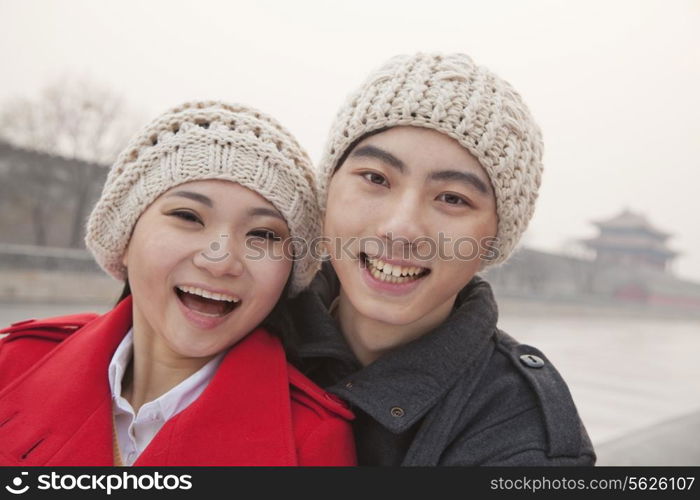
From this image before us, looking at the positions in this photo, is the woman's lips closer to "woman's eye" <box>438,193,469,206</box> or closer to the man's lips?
the man's lips

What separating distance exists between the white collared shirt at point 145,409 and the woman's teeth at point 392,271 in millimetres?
565

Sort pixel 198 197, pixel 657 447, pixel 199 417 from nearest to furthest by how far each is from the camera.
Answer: pixel 199 417, pixel 198 197, pixel 657 447

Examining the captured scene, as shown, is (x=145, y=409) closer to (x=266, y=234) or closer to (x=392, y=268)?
(x=266, y=234)

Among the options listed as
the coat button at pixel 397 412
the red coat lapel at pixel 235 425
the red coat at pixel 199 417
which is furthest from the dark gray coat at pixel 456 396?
the red coat lapel at pixel 235 425

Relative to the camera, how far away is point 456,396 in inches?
67.6

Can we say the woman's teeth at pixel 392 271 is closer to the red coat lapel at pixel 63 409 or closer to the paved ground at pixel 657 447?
the red coat lapel at pixel 63 409

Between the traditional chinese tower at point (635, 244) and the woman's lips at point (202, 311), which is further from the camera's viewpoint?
the traditional chinese tower at point (635, 244)

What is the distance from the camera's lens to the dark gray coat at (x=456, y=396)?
161cm

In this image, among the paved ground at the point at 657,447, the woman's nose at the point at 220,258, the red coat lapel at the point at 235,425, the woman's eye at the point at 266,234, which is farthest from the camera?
the paved ground at the point at 657,447

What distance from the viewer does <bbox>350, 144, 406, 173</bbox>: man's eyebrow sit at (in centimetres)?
171

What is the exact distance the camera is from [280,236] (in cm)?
180

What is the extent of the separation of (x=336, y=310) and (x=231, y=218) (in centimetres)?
67

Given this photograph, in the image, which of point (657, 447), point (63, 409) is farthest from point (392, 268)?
point (657, 447)

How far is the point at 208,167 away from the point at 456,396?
0.96m
